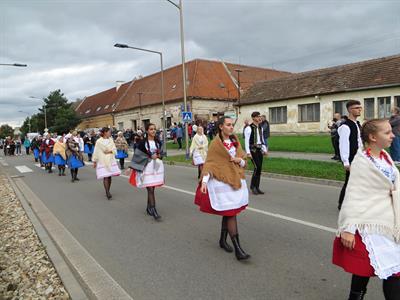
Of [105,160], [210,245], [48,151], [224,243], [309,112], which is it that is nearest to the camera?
[224,243]

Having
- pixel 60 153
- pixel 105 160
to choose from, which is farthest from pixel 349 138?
pixel 60 153

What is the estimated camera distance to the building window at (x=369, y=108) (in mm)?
24797

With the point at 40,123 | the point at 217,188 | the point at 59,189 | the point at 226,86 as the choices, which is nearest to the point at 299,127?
the point at 226,86

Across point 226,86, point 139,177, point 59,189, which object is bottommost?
point 59,189

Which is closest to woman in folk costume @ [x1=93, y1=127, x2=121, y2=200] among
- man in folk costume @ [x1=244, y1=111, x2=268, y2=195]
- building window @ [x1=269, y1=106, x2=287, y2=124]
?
man in folk costume @ [x1=244, y1=111, x2=268, y2=195]

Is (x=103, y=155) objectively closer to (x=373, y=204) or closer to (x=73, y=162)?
(x=73, y=162)

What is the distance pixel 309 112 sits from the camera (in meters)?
29.5

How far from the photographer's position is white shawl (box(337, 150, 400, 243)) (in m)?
2.71

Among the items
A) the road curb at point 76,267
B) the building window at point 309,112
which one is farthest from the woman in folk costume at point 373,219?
the building window at point 309,112

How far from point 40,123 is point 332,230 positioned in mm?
73792

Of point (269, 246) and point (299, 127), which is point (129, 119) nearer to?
point (299, 127)

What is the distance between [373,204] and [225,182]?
200 cm

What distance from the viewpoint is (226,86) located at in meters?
42.3

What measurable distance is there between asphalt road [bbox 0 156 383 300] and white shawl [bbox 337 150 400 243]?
1169mm
